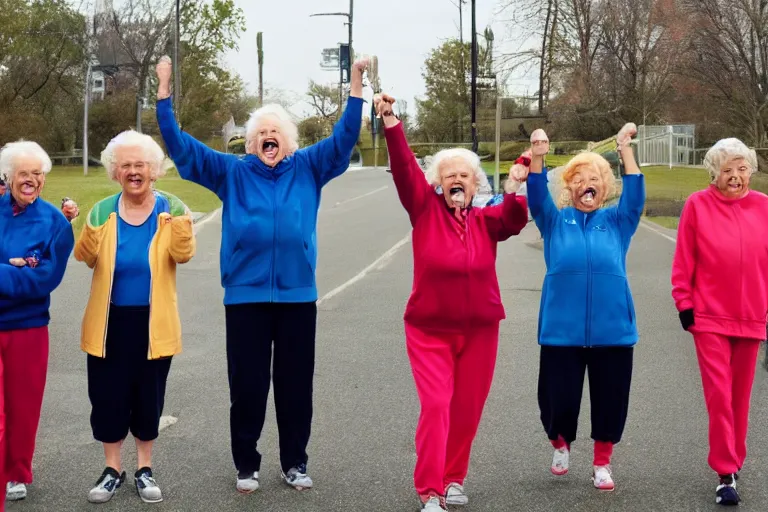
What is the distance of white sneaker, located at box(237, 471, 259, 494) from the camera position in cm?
507

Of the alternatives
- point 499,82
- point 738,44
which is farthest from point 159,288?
point 499,82

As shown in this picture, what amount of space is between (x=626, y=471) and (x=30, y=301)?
122 inches

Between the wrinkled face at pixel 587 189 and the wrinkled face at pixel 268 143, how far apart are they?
146 cm

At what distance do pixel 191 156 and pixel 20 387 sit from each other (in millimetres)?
1348

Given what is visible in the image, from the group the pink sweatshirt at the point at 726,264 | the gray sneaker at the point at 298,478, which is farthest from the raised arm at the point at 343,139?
the pink sweatshirt at the point at 726,264

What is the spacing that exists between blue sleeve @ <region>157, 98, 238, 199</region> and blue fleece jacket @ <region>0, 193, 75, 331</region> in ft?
2.05

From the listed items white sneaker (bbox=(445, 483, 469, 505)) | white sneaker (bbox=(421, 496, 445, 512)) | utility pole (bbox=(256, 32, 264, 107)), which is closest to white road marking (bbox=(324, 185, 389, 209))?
white sneaker (bbox=(445, 483, 469, 505))

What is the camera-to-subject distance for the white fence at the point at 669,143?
139 ft

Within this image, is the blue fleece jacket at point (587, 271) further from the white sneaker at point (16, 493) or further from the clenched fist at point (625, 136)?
the white sneaker at point (16, 493)

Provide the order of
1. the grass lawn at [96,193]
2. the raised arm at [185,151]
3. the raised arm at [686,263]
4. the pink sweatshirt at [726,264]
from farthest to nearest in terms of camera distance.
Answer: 1. the grass lawn at [96,193]
2. the raised arm at [686,263]
3. the pink sweatshirt at [726,264]
4. the raised arm at [185,151]

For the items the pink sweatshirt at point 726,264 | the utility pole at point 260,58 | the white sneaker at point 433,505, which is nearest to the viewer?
the white sneaker at point 433,505

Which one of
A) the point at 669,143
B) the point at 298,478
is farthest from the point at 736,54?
the point at 298,478

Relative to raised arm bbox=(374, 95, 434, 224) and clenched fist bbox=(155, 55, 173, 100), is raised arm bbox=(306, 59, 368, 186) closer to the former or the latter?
raised arm bbox=(374, 95, 434, 224)

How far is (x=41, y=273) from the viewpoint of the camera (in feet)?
15.9
